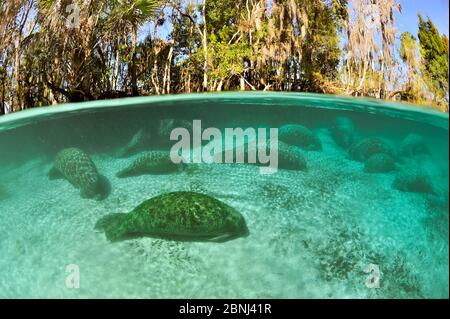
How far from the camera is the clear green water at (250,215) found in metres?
2.37

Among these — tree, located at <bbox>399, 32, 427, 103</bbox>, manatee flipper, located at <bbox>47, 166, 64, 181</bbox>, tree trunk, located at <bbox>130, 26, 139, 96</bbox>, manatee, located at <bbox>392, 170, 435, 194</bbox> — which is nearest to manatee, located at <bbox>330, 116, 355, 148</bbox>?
manatee, located at <bbox>392, 170, 435, 194</bbox>

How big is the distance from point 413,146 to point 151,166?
307cm

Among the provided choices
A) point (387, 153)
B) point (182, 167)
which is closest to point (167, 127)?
point (182, 167)

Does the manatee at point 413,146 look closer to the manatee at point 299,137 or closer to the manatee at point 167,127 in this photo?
the manatee at point 299,137

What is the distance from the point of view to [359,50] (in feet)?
11.4

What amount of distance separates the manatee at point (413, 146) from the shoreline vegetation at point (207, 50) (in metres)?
0.51

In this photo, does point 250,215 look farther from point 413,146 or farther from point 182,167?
point 413,146

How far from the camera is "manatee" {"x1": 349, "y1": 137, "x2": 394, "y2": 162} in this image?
397 cm

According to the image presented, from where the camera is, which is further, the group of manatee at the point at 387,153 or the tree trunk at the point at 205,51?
the tree trunk at the point at 205,51

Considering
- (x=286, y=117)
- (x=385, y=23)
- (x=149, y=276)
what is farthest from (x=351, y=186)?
(x=149, y=276)

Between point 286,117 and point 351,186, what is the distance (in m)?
1.16

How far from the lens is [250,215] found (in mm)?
3283

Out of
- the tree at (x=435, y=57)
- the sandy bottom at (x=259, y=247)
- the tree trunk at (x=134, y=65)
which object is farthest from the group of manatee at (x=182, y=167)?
the tree trunk at (x=134, y=65)
